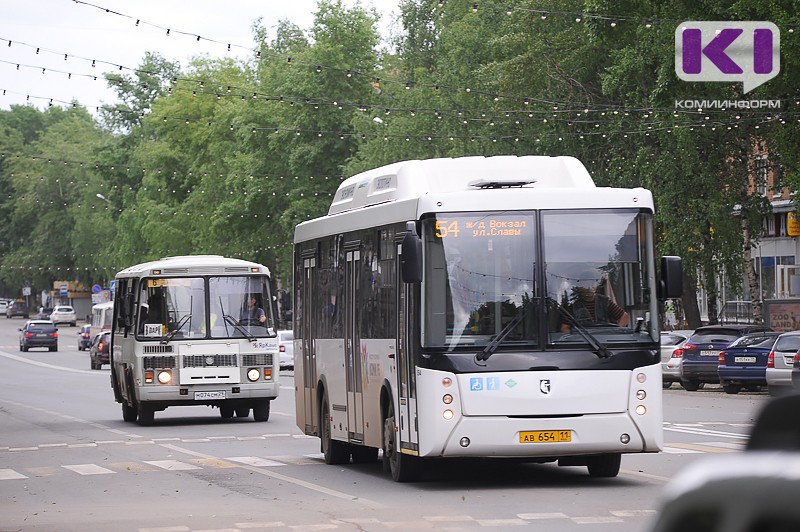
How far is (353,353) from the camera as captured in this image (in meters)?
16.3

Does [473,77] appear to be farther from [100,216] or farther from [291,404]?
[100,216]

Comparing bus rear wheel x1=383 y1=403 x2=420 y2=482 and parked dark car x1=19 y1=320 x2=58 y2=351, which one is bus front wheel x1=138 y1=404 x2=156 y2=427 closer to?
bus rear wheel x1=383 y1=403 x2=420 y2=482

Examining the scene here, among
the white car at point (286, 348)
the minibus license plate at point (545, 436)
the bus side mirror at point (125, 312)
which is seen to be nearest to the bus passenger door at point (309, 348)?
the minibus license plate at point (545, 436)

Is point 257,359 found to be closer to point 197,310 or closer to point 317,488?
point 197,310

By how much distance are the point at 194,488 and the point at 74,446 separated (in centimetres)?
728

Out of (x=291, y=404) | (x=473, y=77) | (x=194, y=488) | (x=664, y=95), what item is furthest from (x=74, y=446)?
(x=473, y=77)

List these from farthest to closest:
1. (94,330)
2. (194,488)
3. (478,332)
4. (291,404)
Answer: (94,330) < (291,404) < (194,488) < (478,332)

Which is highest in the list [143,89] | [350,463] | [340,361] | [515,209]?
[143,89]

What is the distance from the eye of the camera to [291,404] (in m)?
33.5

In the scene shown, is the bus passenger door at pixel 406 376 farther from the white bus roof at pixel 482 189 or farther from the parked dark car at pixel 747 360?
the parked dark car at pixel 747 360

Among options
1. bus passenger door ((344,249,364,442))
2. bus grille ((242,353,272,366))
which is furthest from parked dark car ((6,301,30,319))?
bus passenger door ((344,249,364,442))

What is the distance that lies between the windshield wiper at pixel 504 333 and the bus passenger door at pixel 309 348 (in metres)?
4.74

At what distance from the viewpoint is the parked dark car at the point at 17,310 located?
14475 cm

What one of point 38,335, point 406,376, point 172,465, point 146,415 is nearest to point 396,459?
point 406,376
